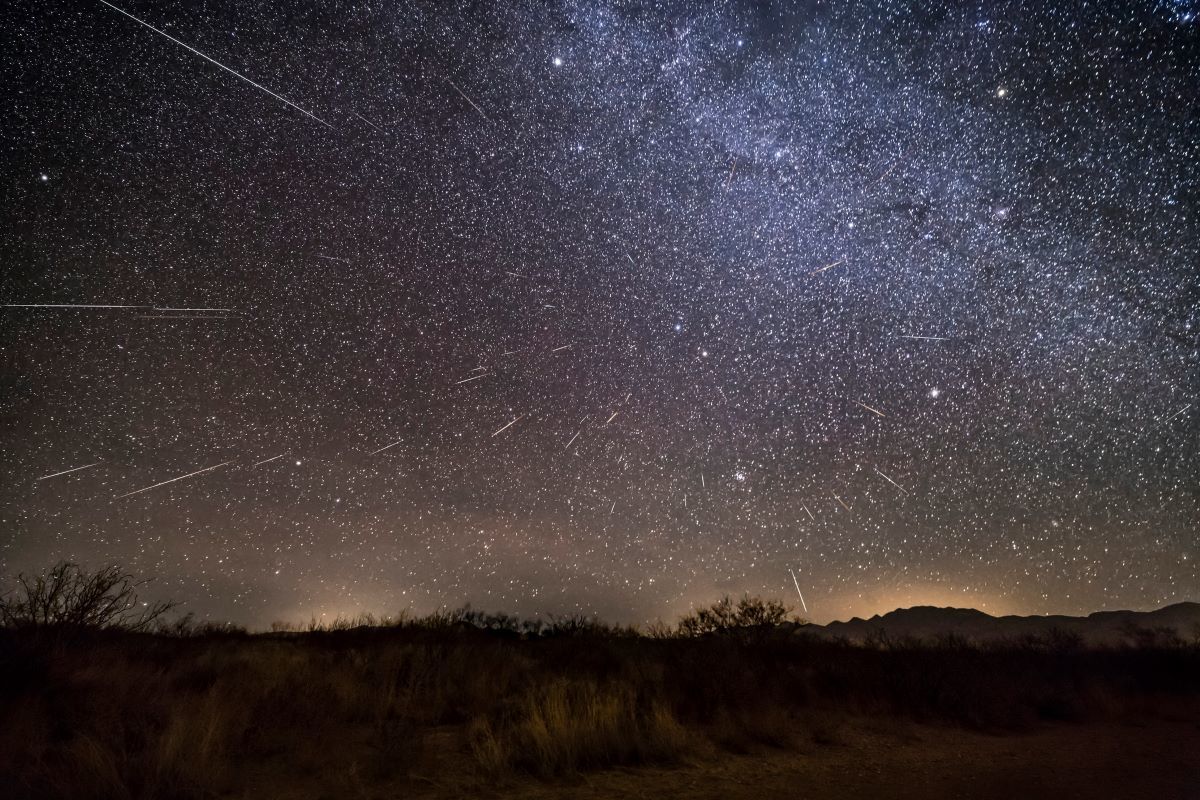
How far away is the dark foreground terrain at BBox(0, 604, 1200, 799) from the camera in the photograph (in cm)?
596

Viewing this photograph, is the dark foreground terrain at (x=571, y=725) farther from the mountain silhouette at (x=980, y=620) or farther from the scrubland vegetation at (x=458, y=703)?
the mountain silhouette at (x=980, y=620)

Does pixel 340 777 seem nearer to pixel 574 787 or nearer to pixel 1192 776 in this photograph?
pixel 574 787

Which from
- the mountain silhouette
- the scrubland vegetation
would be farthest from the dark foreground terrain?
the mountain silhouette

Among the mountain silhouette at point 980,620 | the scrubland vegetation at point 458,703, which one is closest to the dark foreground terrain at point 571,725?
the scrubland vegetation at point 458,703

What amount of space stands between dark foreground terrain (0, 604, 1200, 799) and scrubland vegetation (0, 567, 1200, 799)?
35 mm

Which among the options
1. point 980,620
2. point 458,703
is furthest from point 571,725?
point 980,620

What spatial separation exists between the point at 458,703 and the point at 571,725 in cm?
316

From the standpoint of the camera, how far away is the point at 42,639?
7973 millimetres

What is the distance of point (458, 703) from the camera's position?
9.58m

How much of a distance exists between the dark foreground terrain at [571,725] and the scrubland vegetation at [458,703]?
0.04 metres

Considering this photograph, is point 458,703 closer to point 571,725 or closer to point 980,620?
point 571,725

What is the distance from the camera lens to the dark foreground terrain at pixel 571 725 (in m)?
5.96

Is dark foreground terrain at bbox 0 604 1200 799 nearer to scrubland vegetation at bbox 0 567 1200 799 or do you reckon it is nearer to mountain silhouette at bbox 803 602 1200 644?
scrubland vegetation at bbox 0 567 1200 799

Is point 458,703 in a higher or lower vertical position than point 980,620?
lower
